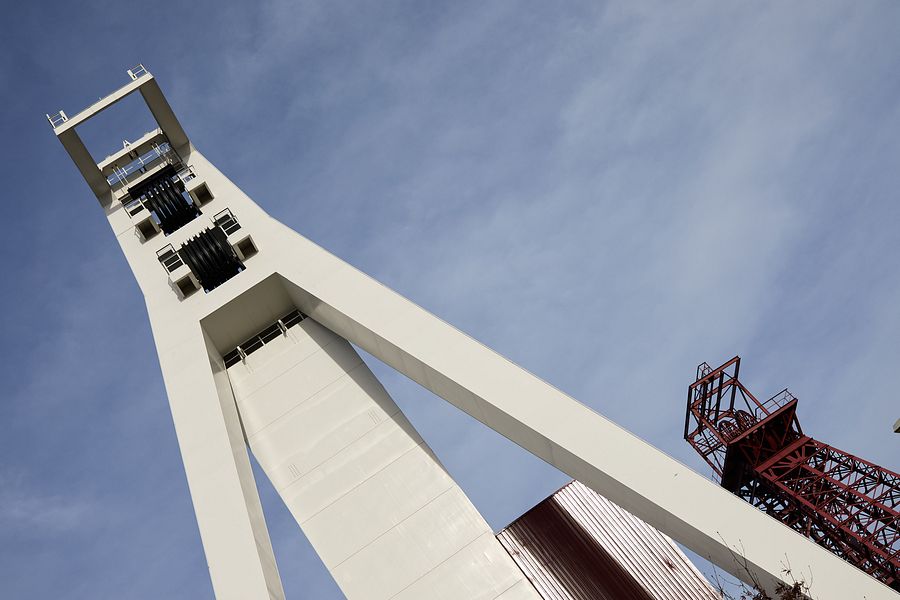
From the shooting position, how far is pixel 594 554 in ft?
67.5

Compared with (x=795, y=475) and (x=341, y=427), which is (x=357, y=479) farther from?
(x=795, y=475)

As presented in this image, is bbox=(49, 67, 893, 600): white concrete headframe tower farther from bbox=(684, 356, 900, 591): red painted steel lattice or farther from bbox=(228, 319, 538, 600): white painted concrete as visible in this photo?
bbox=(684, 356, 900, 591): red painted steel lattice

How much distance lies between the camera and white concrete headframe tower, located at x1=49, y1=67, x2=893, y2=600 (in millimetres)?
16406

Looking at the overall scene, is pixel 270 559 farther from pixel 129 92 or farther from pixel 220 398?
pixel 129 92

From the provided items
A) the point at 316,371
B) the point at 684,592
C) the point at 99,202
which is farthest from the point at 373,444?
the point at 99,202

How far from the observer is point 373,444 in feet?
71.1

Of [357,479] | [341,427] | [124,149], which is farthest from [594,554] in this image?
[124,149]

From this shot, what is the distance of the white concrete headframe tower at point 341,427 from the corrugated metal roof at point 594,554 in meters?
0.83

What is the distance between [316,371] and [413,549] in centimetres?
631

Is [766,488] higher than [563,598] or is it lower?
higher

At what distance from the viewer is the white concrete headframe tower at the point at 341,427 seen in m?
16.4

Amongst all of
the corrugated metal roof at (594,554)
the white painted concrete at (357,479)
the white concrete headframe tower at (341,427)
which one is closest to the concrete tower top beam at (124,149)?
the white concrete headframe tower at (341,427)

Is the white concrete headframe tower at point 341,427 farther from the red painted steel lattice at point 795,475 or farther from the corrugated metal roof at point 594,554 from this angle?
the red painted steel lattice at point 795,475

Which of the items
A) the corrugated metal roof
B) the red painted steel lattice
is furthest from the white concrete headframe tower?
the red painted steel lattice
